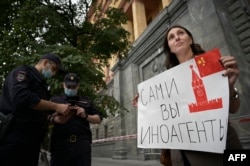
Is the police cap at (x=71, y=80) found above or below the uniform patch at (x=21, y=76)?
above

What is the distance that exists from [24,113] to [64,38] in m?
5.69

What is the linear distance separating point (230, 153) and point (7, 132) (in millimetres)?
1899

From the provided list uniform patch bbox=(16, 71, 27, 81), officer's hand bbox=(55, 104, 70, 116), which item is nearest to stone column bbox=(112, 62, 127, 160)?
officer's hand bbox=(55, 104, 70, 116)

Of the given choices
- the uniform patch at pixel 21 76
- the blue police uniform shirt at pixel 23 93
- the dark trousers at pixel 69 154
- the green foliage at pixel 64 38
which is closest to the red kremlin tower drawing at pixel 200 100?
the blue police uniform shirt at pixel 23 93

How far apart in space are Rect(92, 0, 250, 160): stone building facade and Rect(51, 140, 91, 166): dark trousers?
168 inches

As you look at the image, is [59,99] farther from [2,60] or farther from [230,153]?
[2,60]

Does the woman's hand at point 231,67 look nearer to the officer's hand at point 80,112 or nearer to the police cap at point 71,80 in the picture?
the officer's hand at point 80,112

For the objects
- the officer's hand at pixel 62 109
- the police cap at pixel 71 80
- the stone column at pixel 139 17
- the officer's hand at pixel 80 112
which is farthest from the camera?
the stone column at pixel 139 17

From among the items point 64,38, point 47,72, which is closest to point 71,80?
point 47,72

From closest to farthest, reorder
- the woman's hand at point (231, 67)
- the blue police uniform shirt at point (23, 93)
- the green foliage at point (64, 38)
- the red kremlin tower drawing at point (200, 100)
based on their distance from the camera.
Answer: the woman's hand at point (231, 67) < the red kremlin tower drawing at point (200, 100) < the blue police uniform shirt at point (23, 93) < the green foliage at point (64, 38)

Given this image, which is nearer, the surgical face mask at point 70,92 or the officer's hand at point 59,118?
the officer's hand at point 59,118

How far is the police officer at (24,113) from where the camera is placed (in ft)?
7.39

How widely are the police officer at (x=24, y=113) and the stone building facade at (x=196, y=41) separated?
4.85m

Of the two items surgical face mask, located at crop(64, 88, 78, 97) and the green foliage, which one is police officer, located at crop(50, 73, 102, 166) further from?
the green foliage
